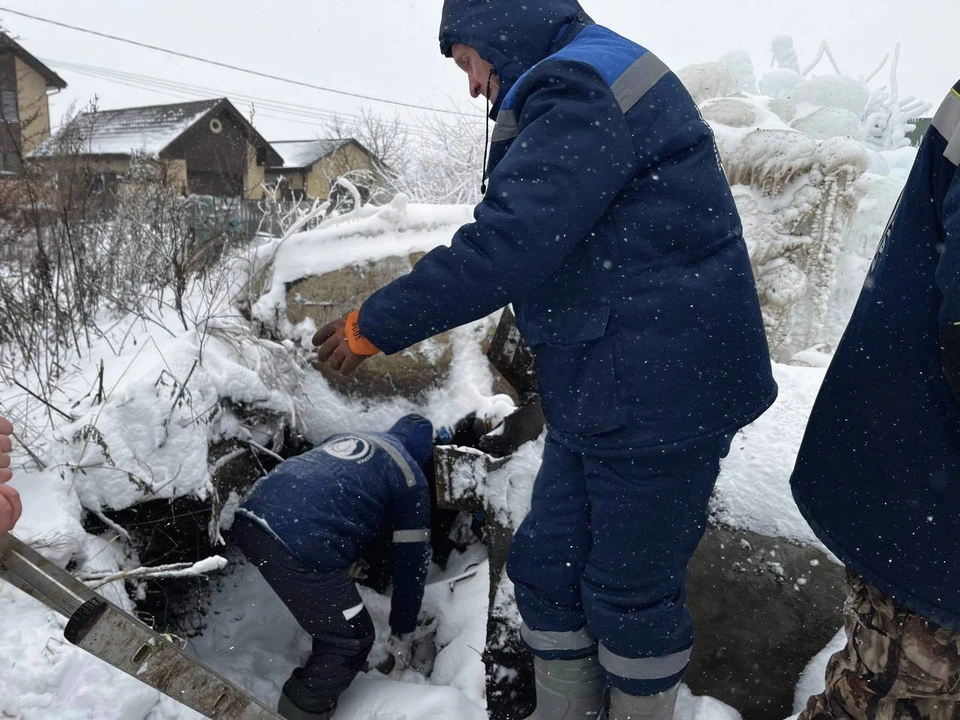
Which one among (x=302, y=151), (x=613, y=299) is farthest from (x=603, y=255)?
(x=302, y=151)

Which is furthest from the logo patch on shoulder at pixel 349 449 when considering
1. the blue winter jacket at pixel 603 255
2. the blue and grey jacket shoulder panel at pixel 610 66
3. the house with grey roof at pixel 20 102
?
the house with grey roof at pixel 20 102

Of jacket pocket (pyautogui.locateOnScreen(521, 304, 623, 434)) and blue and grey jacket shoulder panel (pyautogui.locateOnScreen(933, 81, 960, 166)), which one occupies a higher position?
blue and grey jacket shoulder panel (pyautogui.locateOnScreen(933, 81, 960, 166))

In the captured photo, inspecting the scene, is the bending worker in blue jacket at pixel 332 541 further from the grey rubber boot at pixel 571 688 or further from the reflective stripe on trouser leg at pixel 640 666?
the reflective stripe on trouser leg at pixel 640 666

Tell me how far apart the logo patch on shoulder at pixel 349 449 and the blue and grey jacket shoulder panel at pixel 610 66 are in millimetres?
1723

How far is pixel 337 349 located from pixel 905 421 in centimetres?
104

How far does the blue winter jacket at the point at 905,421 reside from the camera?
41.6 inches

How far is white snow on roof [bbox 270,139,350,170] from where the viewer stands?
19875 millimetres

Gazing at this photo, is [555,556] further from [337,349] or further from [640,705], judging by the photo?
[337,349]

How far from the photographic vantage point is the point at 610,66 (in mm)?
1215

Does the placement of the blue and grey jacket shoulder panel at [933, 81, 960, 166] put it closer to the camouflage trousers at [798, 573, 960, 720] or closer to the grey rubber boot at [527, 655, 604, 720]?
the camouflage trousers at [798, 573, 960, 720]

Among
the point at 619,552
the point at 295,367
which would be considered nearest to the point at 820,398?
the point at 619,552

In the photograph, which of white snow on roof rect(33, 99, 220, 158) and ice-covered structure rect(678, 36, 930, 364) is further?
white snow on roof rect(33, 99, 220, 158)

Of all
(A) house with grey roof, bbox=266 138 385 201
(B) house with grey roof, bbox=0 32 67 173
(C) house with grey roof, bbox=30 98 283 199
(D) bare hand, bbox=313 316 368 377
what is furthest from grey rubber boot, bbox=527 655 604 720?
(C) house with grey roof, bbox=30 98 283 199

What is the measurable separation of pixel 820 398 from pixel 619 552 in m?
0.50
